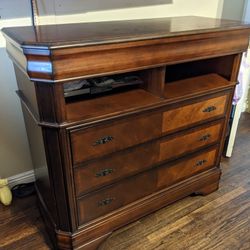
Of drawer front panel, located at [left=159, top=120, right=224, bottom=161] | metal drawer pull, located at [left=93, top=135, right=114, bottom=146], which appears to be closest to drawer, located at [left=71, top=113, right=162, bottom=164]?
metal drawer pull, located at [left=93, top=135, right=114, bottom=146]

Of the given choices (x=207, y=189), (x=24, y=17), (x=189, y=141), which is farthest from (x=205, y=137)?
(x=24, y=17)

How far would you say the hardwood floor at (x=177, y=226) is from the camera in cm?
151

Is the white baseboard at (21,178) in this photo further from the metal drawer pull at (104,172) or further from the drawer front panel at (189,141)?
the drawer front panel at (189,141)

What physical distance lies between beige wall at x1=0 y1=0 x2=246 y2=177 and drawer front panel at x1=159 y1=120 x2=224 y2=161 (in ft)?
2.92

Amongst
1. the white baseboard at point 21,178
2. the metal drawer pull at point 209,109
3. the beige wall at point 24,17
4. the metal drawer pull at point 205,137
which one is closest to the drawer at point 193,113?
the metal drawer pull at point 209,109

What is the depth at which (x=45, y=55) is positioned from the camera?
3.13ft

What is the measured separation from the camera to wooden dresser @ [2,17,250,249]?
1052 millimetres

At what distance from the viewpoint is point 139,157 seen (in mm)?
1387

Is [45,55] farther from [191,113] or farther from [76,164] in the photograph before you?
[191,113]

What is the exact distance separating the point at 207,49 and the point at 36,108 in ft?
2.82

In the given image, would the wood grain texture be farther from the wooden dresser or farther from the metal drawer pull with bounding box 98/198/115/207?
the metal drawer pull with bounding box 98/198/115/207

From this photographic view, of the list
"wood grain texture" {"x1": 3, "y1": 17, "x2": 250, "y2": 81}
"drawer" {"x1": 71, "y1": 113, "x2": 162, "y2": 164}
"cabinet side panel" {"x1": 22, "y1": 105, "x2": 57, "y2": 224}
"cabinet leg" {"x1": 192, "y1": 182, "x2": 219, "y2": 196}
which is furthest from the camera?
"cabinet leg" {"x1": 192, "y1": 182, "x2": 219, "y2": 196}

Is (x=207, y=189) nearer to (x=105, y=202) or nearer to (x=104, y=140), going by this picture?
(x=105, y=202)

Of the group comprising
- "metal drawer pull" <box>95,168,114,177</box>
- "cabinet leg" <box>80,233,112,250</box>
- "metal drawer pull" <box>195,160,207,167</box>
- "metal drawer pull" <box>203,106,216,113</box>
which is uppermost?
"metal drawer pull" <box>203,106,216,113</box>
